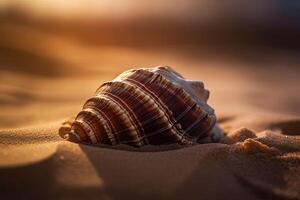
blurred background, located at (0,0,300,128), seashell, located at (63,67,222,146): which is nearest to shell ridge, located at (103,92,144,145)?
seashell, located at (63,67,222,146)

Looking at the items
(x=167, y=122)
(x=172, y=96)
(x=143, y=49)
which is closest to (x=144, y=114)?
(x=167, y=122)

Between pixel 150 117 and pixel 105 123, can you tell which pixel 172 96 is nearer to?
pixel 150 117

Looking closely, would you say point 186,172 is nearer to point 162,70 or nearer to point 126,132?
point 126,132

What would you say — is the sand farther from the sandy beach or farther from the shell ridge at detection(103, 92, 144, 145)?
the shell ridge at detection(103, 92, 144, 145)

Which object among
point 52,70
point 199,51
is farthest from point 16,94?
point 199,51

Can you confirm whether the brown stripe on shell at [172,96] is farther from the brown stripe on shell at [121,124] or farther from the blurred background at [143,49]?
the blurred background at [143,49]

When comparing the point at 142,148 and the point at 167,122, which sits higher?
the point at 167,122
